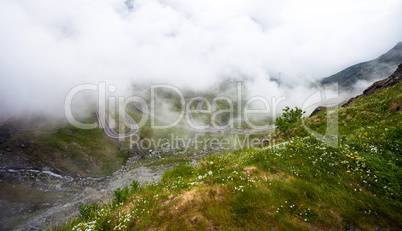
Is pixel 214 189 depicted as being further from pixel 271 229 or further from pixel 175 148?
pixel 175 148

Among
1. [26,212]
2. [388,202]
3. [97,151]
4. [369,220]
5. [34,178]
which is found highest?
[388,202]

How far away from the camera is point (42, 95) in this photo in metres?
158

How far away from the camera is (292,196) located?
5715 millimetres

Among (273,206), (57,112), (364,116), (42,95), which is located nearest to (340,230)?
(273,206)

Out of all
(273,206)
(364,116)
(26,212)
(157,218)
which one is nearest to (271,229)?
(273,206)

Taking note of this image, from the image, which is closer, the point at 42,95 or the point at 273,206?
the point at 273,206

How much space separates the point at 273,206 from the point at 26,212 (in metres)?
81.2

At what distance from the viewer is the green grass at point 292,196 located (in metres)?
4.43

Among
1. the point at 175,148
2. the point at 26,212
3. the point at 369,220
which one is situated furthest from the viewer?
the point at 175,148

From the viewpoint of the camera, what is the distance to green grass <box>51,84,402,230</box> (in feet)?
14.5

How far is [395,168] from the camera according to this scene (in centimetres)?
488

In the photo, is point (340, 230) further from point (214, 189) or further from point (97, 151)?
point (97, 151)

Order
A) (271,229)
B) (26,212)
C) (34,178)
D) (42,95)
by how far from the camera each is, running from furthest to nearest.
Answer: (42,95)
(34,178)
(26,212)
(271,229)

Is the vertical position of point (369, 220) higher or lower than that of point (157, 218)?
higher
